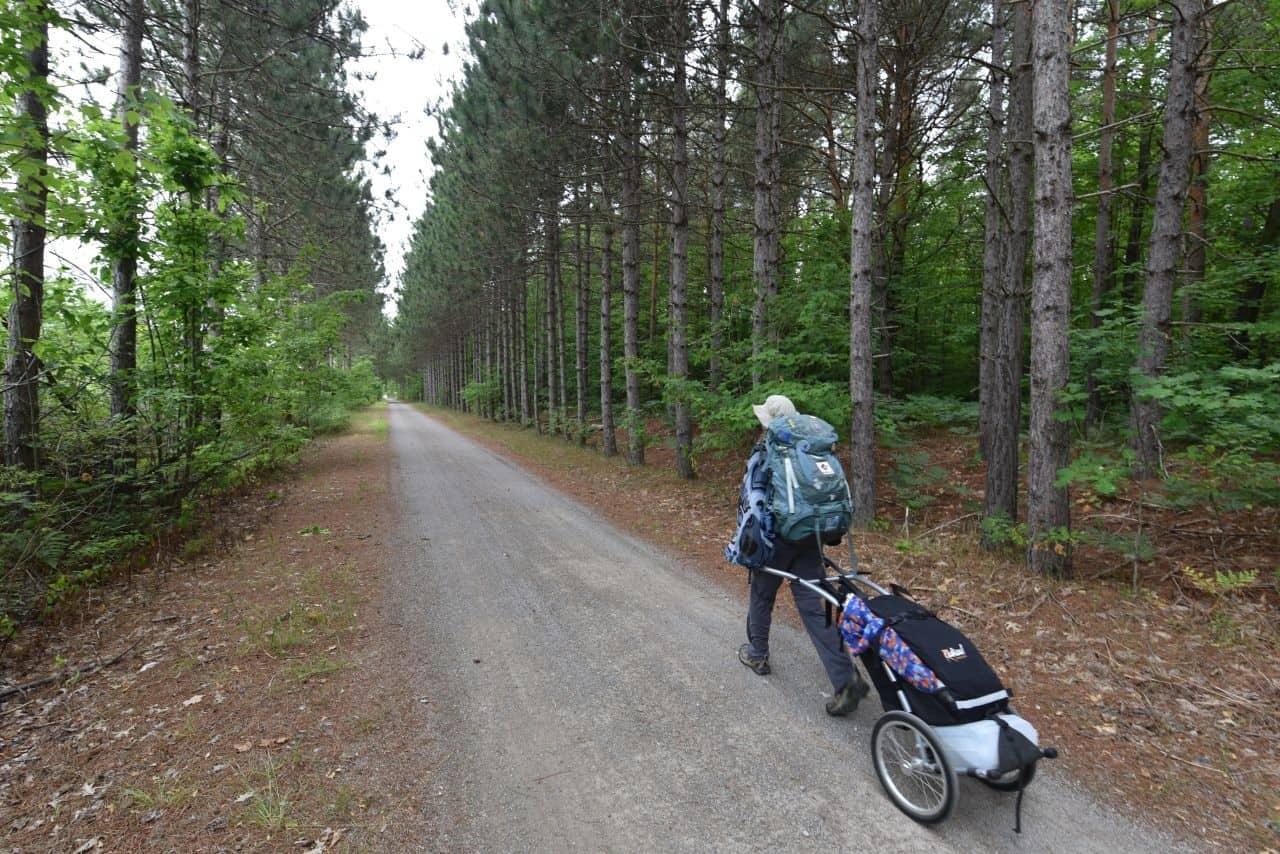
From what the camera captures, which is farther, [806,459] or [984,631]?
[984,631]

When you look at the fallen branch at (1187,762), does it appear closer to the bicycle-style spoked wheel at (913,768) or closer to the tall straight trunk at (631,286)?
the bicycle-style spoked wheel at (913,768)

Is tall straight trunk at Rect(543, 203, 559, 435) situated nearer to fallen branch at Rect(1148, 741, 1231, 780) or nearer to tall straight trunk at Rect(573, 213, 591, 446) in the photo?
tall straight trunk at Rect(573, 213, 591, 446)

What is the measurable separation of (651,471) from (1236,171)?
13.3 m

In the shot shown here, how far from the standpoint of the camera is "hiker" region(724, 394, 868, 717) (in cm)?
349

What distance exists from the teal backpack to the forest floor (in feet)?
5.63

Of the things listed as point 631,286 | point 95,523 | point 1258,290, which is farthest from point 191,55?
point 1258,290

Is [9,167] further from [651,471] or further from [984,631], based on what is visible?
[651,471]

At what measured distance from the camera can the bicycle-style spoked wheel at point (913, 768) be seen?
2.59 metres

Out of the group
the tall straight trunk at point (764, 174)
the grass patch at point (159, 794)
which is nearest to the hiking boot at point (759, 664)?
the grass patch at point (159, 794)

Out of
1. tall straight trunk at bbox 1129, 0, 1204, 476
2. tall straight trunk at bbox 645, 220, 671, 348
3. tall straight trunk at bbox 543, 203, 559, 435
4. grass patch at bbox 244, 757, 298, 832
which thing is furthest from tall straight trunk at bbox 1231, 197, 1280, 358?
tall straight trunk at bbox 543, 203, 559, 435

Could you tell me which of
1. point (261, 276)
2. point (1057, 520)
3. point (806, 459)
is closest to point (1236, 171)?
point (1057, 520)

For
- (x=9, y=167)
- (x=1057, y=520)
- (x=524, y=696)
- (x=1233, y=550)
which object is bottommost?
(x=524, y=696)

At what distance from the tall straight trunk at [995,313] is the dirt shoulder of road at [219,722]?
6.43m

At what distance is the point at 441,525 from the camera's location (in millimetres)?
8656
